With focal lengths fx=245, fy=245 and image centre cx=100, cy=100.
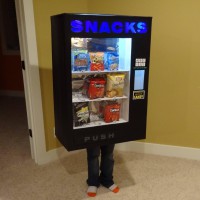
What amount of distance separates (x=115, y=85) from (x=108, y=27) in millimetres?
443

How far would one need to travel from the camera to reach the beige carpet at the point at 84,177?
82.6 inches

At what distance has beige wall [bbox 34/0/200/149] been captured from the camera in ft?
7.53

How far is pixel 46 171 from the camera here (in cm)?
245

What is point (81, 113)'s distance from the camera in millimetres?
1838

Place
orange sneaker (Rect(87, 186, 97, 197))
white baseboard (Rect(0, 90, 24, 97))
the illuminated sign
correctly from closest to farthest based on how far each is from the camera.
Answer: the illuminated sign < orange sneaker (Rect(87, 186, 97, 197)) < white baseboard (Rect(0, 90, 24, 97))

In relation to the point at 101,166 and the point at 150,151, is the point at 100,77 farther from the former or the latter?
the point at 150,151

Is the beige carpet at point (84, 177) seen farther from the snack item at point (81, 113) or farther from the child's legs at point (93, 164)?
the snack item at point (81, 113)

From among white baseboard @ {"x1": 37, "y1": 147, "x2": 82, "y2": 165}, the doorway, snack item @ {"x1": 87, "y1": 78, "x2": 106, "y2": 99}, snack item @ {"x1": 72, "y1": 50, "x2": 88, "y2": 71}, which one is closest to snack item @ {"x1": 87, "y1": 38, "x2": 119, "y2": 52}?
snack item @ {"x1": 72, "y1": 50, "x2": 88, "y2": 71}

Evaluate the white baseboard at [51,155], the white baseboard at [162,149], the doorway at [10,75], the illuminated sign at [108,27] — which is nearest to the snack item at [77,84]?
the illuminated sign at [108,27]

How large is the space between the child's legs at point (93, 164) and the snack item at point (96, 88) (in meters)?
0.43

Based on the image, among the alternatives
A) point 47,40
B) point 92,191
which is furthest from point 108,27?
point 92,191

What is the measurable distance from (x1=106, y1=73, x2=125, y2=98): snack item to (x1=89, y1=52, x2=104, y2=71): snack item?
12 centimetres

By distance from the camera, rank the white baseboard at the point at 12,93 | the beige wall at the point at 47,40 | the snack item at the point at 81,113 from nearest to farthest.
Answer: the snack item at the point at 81,113 < the beige wall at the point at 47,40 < the white baseboard at the point at 12,93

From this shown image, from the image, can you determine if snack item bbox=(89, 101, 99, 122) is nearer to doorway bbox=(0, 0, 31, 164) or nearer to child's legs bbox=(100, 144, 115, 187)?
child's legs bbox=(100, 144, 115, 187)
